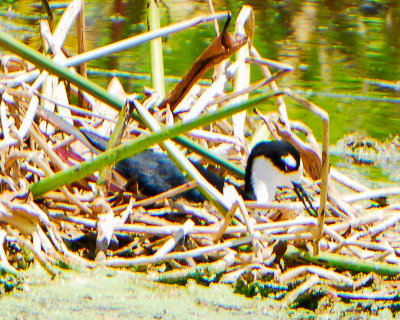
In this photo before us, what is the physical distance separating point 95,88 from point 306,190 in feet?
3.00

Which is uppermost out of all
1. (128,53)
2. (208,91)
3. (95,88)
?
(95,88)

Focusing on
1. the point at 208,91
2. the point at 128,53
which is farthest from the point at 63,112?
the point at 128,53

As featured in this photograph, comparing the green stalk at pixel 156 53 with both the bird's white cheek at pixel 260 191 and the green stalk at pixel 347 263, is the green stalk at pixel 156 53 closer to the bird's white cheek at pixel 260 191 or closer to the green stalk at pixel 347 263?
the bird's white cheek at pixel 260 191

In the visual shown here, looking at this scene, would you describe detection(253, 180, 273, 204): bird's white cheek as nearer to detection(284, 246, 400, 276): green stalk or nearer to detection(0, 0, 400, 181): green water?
detection(284, 246, 400, 276): green stalk

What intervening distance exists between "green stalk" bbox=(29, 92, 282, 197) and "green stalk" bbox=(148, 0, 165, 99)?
3.20 feet

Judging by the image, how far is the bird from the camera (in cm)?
216

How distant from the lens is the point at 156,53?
107 inches

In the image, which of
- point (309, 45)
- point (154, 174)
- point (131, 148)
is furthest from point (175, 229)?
point (309, 45)

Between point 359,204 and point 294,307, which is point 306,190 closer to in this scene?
point 359,204

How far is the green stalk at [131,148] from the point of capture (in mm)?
1610

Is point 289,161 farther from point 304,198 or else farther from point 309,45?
point 309,45

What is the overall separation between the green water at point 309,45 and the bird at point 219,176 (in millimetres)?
698

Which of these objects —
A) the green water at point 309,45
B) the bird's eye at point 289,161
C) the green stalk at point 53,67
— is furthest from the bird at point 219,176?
the green water at point 309,45

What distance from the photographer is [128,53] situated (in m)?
4.54
